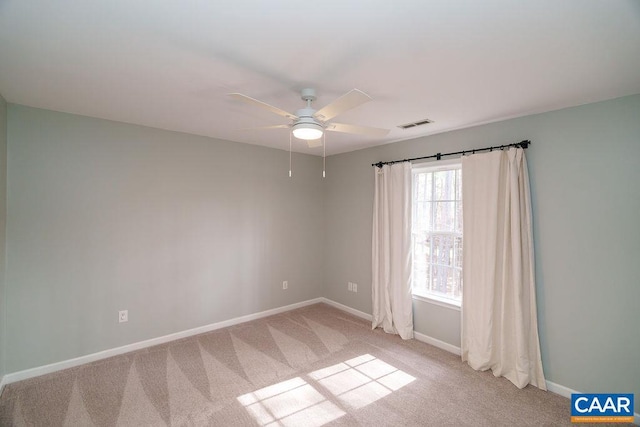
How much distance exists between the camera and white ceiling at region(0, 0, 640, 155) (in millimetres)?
1388

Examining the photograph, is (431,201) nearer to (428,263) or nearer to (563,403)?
(428,263)

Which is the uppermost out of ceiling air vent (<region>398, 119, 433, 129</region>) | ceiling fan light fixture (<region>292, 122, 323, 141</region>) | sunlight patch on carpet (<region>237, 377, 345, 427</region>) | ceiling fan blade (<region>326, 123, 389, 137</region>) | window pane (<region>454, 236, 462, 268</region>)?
ceiling air vent (<region>398, 119, 433, 129</region>)

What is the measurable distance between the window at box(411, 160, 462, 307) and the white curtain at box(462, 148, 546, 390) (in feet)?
0.81

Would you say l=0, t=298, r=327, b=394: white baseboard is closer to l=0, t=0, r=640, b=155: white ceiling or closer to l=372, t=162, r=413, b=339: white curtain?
l=372, t=162, r=413, b=339: white curtain

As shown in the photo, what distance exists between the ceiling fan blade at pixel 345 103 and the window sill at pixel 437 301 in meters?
2.62

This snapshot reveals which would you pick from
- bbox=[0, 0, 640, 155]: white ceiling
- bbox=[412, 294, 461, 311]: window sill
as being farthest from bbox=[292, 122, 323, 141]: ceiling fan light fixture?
bbox=[412, 294, 461, 311]: window sill

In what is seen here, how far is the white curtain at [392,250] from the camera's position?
3.72 metres

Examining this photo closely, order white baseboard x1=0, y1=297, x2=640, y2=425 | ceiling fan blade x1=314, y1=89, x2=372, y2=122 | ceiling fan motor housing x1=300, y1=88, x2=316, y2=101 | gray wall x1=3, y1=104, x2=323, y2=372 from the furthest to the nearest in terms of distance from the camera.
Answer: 1. gray wall x1=3, y1=104, x2=323, y2=372
2. white baseboard x1=0, y1=297, x2=640, y2=425
3. ceiling fan motor housing x1=300, y1=88, x2=316, y2=101
4. ceiling fan blade x1=314, y1=89, x2=372, y2=122

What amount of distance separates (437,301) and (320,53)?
302 centimetres

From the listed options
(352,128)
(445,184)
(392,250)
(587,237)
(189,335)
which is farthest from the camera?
(392,250)

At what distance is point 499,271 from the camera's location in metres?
2.94

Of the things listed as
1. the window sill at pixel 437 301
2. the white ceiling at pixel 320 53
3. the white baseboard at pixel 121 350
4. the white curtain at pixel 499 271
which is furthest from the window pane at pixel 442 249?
the white baseboard at pixel 121 350

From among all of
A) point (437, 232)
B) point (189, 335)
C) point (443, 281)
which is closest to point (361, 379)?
point (443, 281)

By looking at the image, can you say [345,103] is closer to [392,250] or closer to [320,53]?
[320,53]
